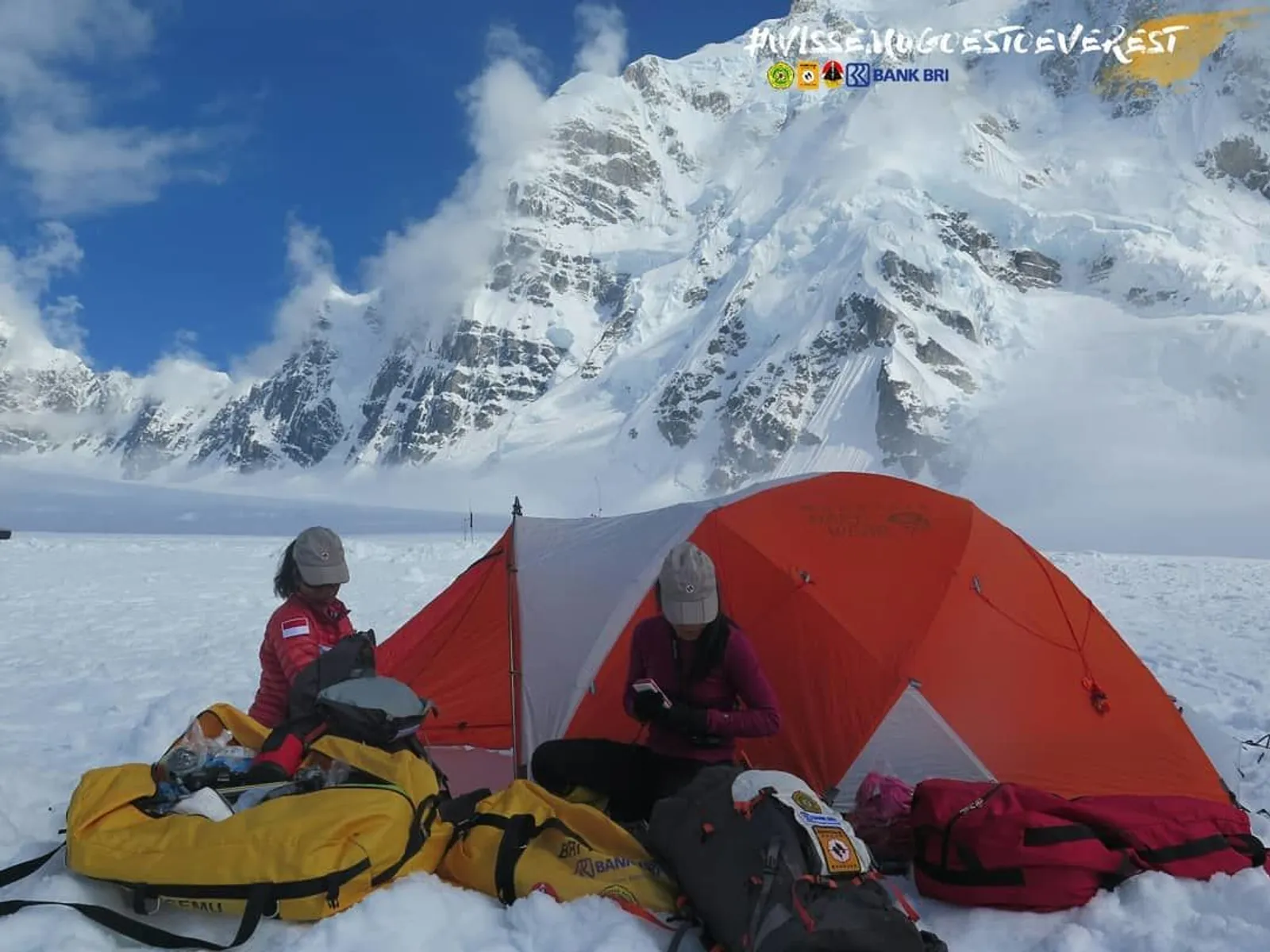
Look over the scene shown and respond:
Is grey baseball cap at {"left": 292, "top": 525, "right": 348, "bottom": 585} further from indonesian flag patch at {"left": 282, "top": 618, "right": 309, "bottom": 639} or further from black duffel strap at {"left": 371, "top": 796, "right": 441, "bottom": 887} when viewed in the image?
black duffel strap at {"left": 371, "top": 796, "right": 441, "bottom": 887}

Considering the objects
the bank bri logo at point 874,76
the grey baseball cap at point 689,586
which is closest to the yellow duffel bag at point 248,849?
the grey baseball cap at point 689,586

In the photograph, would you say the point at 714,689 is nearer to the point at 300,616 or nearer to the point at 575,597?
the point at 575,597

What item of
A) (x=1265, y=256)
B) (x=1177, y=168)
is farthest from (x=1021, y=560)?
(x=1177, y=168)

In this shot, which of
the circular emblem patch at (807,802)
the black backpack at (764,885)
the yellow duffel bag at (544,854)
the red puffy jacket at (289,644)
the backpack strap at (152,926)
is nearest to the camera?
the black backpack at (764,885)

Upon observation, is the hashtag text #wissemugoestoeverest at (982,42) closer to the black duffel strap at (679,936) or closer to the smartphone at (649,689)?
the smartphone at (649,689)

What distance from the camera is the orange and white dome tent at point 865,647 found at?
173 inches

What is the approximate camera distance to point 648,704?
3758mm

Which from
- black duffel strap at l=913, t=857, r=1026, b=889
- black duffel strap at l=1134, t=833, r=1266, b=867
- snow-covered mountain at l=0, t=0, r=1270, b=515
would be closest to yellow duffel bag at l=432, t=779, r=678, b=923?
black duffel strap at l=913, t=857, r=1026, b=889

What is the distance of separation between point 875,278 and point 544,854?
3648 inches

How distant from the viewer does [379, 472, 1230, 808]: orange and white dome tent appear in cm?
438

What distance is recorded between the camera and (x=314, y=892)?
2848 millimetres

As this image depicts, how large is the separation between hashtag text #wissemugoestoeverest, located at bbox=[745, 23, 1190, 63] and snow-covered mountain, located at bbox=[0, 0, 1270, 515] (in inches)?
79.2

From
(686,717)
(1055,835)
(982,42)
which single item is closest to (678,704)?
(686,717)

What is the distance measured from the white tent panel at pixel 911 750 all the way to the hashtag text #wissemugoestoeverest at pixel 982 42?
128572 mm
